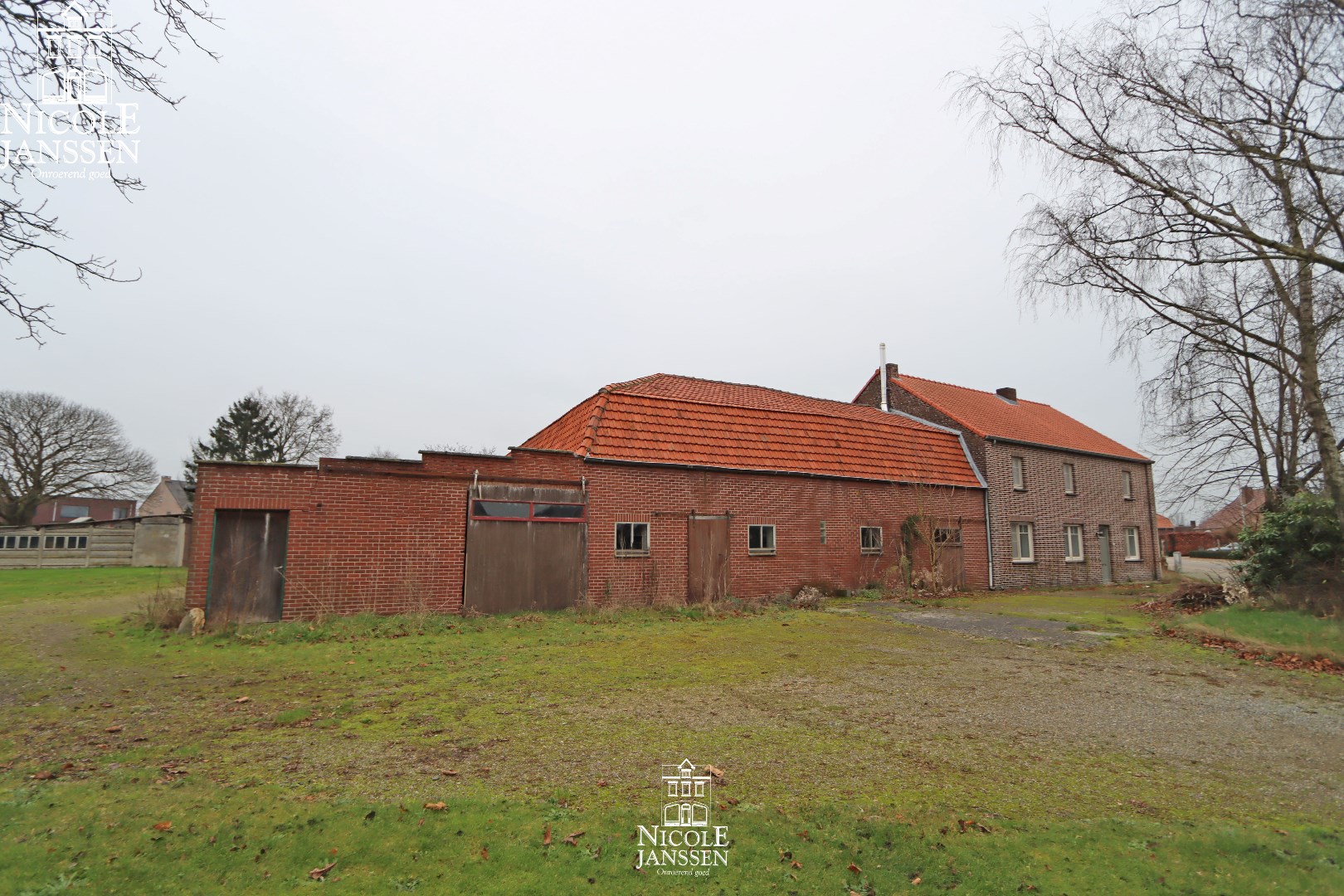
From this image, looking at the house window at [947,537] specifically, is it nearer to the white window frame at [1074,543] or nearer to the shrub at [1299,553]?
the white window frame at [1074,543]

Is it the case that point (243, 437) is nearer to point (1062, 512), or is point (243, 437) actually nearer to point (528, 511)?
point (528, 511)

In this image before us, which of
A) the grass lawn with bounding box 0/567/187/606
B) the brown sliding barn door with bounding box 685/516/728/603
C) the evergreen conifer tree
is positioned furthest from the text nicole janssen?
the evergreen conifer tree

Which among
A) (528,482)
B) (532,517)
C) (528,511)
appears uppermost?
(528,482)

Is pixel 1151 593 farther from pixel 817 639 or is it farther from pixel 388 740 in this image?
pixel 388 740

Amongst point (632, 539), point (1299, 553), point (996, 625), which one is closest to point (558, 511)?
point (632, 539)

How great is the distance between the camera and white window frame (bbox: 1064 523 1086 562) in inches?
990

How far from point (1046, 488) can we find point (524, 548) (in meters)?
19.8

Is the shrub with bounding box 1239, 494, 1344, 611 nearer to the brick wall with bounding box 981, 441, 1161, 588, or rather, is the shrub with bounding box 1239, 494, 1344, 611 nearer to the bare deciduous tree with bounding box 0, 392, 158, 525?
the brick wall with bounding box 981, 441, 1161, 588

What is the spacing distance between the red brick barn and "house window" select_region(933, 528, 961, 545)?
0.07 meters

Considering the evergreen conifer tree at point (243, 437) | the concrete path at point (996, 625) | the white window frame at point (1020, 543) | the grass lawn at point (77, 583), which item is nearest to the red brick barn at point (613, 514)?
the white window frame at point (1020, 543)

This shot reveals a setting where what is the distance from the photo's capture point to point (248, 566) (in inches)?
480

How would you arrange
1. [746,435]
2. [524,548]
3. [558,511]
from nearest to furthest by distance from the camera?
[524,548] → [558,511] → [746,435]

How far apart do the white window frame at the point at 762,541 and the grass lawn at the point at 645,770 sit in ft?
24.3

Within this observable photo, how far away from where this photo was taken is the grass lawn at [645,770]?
3.52m
